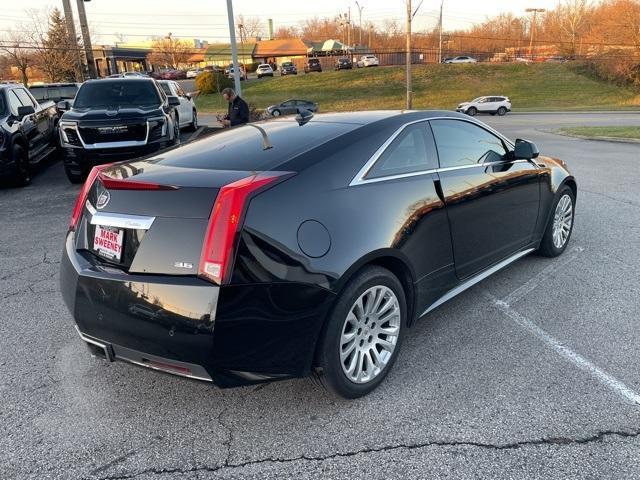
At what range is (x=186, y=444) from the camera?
2.63 meters

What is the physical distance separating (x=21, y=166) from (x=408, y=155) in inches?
338

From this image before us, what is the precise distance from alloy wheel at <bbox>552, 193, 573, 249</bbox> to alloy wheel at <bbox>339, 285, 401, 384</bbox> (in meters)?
2.78

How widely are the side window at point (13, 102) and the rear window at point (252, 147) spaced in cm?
761

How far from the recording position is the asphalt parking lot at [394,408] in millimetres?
2463

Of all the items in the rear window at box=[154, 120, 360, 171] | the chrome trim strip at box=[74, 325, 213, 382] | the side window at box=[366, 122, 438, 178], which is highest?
the rear window at box=[154, 120, 360, 171]

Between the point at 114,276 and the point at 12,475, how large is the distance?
3.42ft

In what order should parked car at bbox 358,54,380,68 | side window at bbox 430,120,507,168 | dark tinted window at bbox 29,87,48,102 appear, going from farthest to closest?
parked car at bbox 358,54,380,68 < dark tinted window at bbox 29,87,48,102 < side window at bbox 430,120,507,168

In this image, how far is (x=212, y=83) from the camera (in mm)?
48281

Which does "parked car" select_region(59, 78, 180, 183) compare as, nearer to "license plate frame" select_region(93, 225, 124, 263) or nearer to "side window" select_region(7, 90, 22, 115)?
"side window" select_region(7, 90, 22, 115)

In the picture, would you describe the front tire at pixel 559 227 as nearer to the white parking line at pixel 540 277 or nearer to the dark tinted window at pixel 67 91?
the white parking line at pixel 540 277

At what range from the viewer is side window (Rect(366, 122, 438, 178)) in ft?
10.5

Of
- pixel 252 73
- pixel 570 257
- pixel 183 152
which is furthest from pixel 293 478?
pixel 252 73

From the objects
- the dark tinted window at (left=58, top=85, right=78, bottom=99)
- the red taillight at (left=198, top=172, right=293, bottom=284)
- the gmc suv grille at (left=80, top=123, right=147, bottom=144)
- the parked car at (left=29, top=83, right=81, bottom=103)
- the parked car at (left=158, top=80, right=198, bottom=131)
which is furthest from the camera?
the dark tinted window at (left=58, top=85, right=78, bottom=99)

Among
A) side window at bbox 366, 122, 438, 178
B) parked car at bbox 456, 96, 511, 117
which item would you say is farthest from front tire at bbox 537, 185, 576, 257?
parked car at bbox 456, 96, 511, 117
